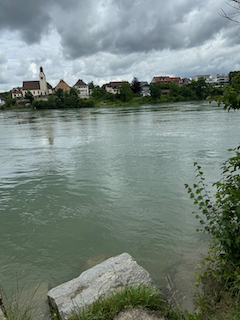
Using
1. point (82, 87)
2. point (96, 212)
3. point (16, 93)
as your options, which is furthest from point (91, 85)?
point (96, 212)

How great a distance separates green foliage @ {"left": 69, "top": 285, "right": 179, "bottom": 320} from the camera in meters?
3.45

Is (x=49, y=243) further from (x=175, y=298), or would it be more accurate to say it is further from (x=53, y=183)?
(x=53, y=183)

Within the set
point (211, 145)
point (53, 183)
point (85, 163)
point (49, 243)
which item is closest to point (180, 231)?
point (49, 243)

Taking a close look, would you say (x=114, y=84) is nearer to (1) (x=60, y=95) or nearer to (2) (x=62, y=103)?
(1) (x=60, y=95)

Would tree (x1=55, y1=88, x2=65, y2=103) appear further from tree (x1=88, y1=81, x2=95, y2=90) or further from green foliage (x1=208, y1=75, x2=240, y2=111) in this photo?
green foliage (x1=208, y1=75, x2=240, y2=111)

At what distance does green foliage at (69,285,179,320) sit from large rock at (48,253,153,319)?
190 mm

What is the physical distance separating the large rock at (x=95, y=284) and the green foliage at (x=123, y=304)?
0.19 metres

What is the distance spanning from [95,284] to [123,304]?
74 centimetres

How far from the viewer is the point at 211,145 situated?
693 inches

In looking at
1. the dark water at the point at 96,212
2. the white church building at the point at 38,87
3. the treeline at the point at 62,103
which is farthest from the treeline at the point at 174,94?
the dark water at the point at 96,212

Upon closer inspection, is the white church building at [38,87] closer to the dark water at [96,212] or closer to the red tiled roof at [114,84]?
the red tiled roof at [114,84]

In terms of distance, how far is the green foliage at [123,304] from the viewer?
11.3 feet

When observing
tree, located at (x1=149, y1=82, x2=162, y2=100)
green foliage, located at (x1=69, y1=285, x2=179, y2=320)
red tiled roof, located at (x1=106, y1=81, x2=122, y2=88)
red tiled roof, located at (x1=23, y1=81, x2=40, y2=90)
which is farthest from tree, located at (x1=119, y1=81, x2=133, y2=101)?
green foliage, located at (x1=69, y1=285, x2=179, y2=320)

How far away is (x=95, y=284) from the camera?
13.6 feet
